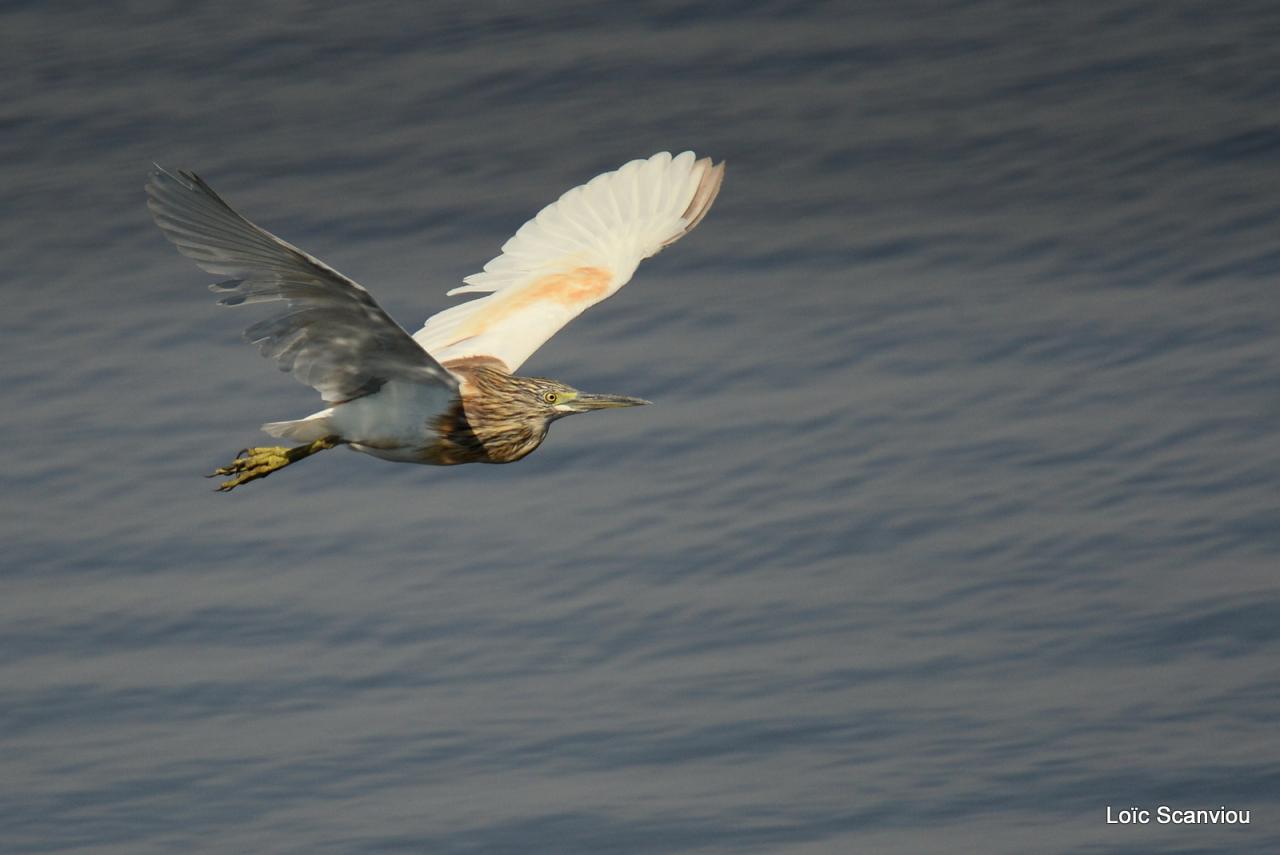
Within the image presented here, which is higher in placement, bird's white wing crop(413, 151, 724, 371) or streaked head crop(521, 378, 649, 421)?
bird's white wing crop(413, 151, 724, 371)

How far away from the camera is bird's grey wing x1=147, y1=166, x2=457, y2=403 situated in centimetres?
702

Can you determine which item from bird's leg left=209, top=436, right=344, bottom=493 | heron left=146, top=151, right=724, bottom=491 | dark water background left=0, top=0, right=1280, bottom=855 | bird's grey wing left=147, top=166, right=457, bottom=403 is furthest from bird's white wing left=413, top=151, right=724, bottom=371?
dark water background left=0, top=0, right=1280, bottom=855

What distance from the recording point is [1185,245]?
13.9 metres

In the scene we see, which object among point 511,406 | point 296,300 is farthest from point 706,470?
point 296,300

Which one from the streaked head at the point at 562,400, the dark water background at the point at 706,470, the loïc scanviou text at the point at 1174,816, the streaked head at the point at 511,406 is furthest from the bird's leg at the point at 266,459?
the loïc scanviou text at the point at 1174,816

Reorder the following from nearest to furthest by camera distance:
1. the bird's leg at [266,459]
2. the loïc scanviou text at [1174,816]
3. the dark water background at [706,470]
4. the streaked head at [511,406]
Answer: the bird's leg at [266,459], the streaked head at [511,406], the loïc scanviou text at [1174,816], the dark water background at [706,470]

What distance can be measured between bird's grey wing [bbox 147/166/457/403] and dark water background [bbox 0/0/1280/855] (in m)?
2.79

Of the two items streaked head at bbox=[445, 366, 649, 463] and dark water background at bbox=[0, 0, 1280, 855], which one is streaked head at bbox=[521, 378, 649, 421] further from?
dark water background at bbox=[0, 0, 1280, 855]

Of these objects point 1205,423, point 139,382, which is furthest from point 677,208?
point 139,382

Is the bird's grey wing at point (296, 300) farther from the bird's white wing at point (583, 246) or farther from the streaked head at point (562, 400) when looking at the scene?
the bird's white wing at point (583, 246)

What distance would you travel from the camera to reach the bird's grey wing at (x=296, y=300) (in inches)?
276

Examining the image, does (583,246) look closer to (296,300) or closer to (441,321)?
(441,321)

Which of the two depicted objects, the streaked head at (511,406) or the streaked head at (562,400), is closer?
the streaked head at (511,406)

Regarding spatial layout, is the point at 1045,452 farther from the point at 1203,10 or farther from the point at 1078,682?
the point at 1203,10
